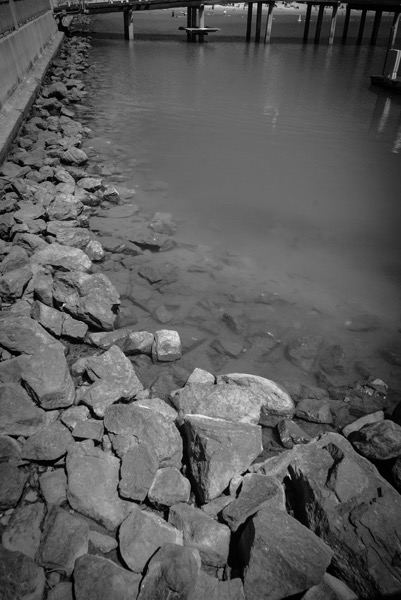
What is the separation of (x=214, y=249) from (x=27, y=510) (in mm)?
3791

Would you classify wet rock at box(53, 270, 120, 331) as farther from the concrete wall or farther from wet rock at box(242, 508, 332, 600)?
the concrete wall

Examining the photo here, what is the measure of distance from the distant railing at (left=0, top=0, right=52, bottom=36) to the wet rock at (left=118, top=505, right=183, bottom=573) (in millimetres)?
11482

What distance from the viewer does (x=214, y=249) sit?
526 cm

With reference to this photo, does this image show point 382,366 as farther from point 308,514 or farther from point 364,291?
point 308,514

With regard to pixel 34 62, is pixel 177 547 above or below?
below

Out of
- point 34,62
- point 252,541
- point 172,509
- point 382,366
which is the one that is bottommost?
point 382,366

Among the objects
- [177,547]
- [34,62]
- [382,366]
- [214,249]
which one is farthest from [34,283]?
[34,62]

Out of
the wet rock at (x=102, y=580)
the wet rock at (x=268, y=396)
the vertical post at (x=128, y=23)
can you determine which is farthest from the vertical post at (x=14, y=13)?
the vertical post at (x=128, y=23)

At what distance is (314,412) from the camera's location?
3.06 metres

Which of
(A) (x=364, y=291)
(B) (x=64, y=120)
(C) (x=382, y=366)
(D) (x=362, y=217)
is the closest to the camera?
(C) (x=382, y=366)

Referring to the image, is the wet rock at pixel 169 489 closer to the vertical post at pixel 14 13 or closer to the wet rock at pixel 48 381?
the wet rock at pixel 48 381

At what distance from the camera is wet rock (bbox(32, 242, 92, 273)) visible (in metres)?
4.13

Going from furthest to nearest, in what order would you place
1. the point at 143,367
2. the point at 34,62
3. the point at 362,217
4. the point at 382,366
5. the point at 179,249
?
the point at 34,62 < the point at 362,217 < the point at 179,249 < the point at 382,366 < the point at 143,367

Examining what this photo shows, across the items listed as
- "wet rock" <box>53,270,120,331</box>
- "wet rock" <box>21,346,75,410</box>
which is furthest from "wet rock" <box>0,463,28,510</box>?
"wet rock" <box>53,270,120,331</box>
